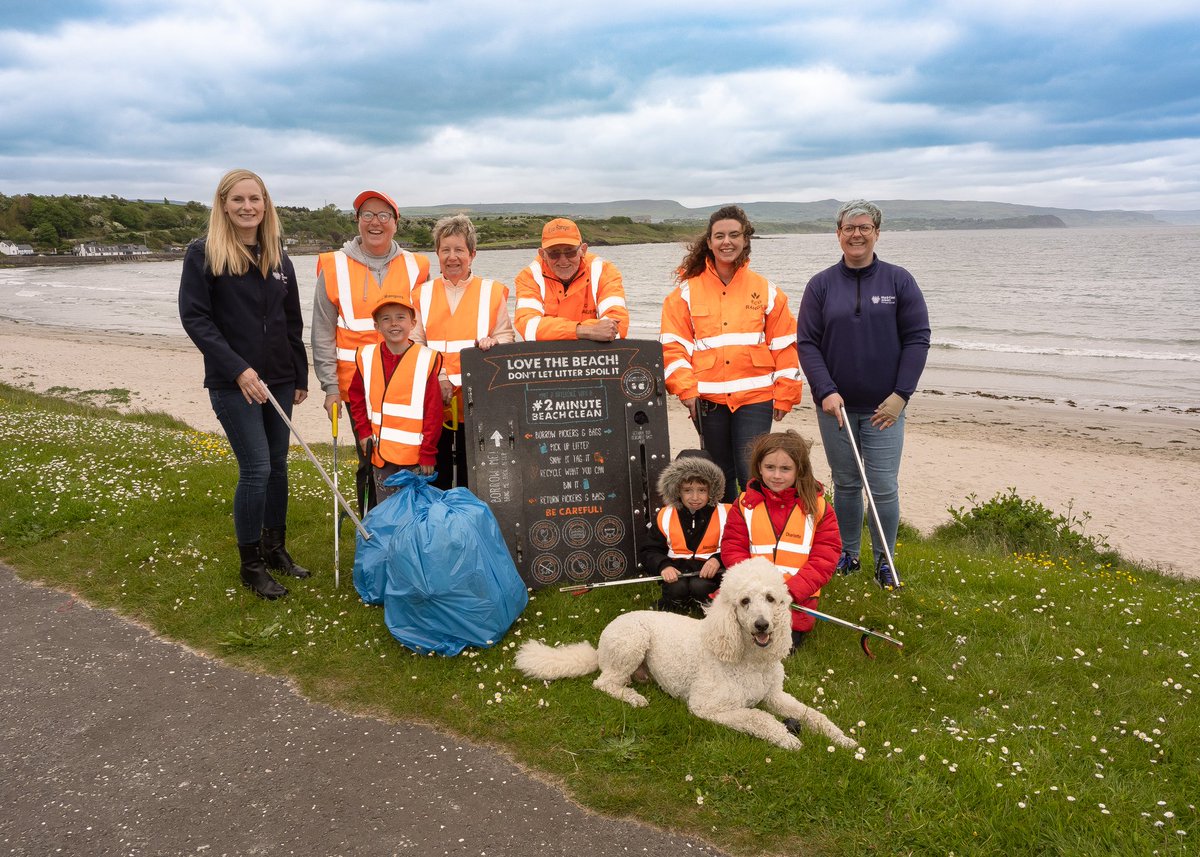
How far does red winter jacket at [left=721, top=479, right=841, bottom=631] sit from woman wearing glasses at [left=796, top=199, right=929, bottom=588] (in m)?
1.14

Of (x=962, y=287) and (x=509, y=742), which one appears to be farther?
(x=962, y=287)

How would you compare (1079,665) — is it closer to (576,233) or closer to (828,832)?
(828,832)

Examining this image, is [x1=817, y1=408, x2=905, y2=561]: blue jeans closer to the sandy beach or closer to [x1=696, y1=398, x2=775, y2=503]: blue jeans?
[x1=696, y1=398, x2=775, y2=503]: blue jeans

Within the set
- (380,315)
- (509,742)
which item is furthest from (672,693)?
(380,315)

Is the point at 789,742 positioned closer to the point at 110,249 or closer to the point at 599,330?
the point at 599,330

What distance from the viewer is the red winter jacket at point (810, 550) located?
5219 millimetres

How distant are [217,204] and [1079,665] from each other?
6.99 m

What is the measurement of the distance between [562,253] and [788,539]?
9.73 ft

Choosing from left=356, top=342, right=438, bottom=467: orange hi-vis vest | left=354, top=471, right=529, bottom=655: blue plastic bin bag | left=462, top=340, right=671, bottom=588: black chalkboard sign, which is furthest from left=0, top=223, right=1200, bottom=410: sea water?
left=354, top=471, right=529, bottom=655: blue plastic bin bag

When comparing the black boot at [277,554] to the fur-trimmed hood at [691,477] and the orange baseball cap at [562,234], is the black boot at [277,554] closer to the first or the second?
the fur-trimmed hood at [691,477]

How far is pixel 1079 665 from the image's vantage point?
516 centimetres

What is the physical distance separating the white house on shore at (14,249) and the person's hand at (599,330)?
133496 millimetres

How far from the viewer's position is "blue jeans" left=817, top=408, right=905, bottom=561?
20.6 ft

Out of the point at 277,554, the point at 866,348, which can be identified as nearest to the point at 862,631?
the point at 866,348
